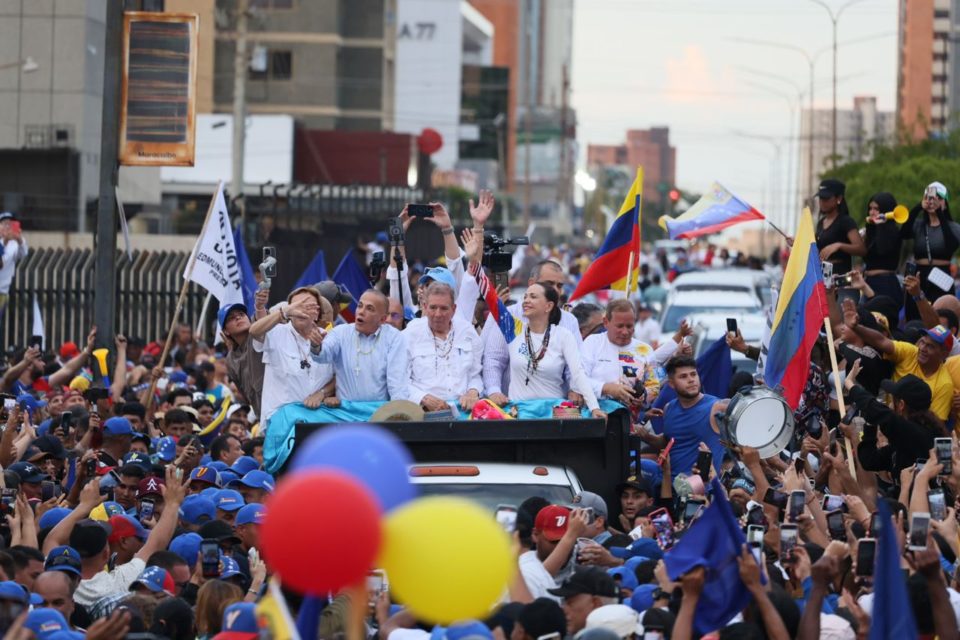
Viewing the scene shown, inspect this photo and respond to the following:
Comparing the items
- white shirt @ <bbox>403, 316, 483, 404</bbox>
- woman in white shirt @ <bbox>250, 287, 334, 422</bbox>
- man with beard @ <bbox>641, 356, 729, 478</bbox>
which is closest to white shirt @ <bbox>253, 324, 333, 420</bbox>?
woman in white shirt @ <bbox>250, 287, 334, 422</bbox>

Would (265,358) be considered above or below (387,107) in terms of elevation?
below

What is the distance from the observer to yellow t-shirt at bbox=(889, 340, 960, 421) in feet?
38.0

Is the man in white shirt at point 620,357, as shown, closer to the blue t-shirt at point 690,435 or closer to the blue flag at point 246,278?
the blue t-shirt at point 690,435

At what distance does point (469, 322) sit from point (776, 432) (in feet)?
8.15

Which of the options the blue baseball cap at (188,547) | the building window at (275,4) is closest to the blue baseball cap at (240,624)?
the blue baseball cap at (188,547)

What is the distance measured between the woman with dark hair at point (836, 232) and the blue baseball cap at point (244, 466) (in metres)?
5.17

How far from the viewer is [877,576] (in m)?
6.03

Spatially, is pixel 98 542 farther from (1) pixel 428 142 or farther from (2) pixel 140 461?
(1) pixel 428 142

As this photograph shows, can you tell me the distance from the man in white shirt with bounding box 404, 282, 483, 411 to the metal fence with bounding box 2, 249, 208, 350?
1365 cm

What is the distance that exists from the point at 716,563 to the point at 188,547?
3290mm

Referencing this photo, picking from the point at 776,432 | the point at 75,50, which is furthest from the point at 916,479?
Answer: the point at 75,50

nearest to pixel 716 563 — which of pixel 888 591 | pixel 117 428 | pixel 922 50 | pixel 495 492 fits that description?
pixel 888 591

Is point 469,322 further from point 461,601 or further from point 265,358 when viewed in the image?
point 461,601

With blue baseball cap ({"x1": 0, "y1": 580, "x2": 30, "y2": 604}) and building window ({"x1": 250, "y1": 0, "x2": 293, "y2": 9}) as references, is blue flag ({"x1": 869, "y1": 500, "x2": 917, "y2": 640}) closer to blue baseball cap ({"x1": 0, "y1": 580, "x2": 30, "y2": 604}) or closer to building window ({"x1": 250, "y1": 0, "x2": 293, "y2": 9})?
blue baseball cap ({"x1": 0, "y1": 580, "x2": 30, "y2": 604})
